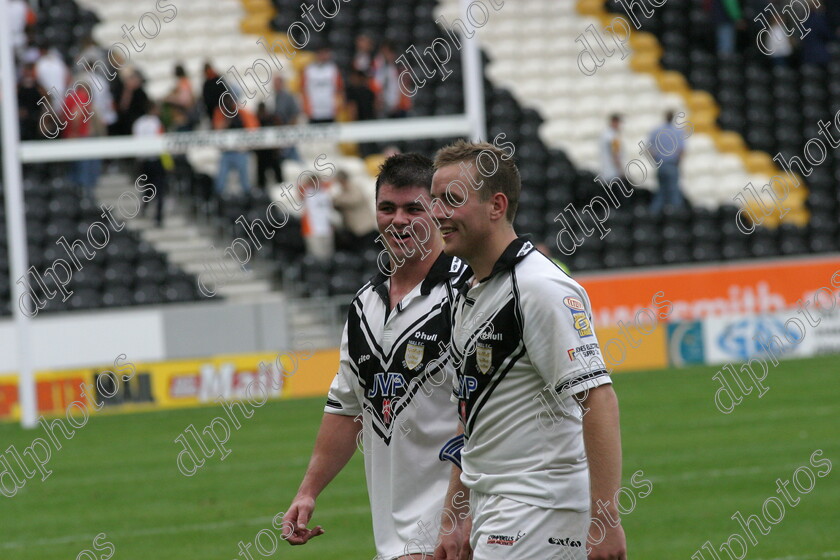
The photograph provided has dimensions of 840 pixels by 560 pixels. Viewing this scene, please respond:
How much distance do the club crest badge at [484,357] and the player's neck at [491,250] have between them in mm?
224

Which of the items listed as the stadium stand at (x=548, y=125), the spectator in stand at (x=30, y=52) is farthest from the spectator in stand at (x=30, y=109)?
the stadium stand at (x=548, y=125)

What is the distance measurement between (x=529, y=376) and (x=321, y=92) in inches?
572

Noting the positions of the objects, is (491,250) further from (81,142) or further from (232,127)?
(232,127)

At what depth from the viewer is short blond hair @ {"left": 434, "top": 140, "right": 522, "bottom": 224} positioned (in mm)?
4066

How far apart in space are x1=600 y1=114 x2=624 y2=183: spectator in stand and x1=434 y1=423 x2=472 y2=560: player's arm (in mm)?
19333

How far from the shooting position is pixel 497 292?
410 cm

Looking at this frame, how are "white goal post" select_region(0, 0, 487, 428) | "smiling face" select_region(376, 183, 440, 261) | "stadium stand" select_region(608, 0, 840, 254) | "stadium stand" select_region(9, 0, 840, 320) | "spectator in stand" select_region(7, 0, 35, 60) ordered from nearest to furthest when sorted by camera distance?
1. "smiling face" select_region(376, 183, 440, 261)
2. "white goal post" select_region(0, 0, 487, 428)
3. "spectator in stand" select_region(7, 0, 35, 60)
4. "stadium stand" select_region(9, 0, 840, 320)
5. "stadium stand" select_region(608, 0, 840, 254)

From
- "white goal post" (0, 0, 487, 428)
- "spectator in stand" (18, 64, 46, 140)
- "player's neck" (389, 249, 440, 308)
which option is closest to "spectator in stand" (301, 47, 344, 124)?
"white goal post" (0, 0, 487, 428)

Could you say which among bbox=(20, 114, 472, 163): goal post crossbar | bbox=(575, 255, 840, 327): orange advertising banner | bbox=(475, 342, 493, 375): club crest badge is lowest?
bbox=(575, 255, 840, 327): orange advertising banner

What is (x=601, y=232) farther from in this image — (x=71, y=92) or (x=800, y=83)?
(x=71, y=92)

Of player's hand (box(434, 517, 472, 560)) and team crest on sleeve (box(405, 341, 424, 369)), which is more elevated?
team crest on sleeve (box(405, 341, 424, 369))

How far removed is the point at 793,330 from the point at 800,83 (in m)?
8.07

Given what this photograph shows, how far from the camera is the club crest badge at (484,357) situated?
13.5 ft

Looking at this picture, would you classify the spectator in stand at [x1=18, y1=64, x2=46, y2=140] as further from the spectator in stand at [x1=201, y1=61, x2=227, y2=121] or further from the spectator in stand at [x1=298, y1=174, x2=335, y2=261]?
the spectator in stand at [x1=298, y1=174, x2=335, y2=261]
